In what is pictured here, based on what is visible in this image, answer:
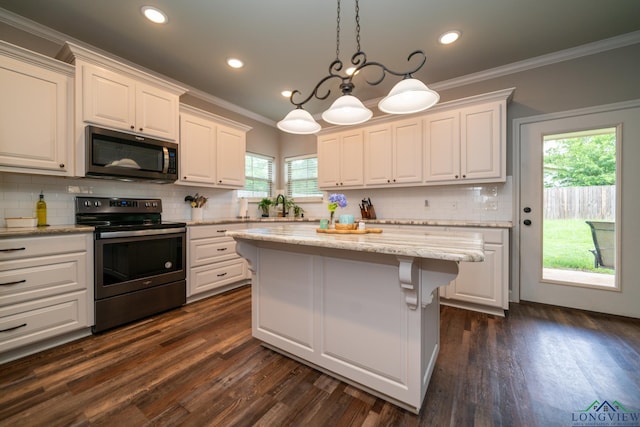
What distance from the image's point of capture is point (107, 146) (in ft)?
7.72

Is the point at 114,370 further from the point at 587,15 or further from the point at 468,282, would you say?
the point at 587,15

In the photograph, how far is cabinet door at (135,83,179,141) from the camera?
2.57 meters

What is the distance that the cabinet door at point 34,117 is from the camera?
1.93 m

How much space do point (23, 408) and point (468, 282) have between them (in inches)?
137

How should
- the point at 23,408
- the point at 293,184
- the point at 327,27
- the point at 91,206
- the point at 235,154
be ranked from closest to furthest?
the point at 23,408
the point at 327,27
the point at 91,206
the point at 235,154
the point at 293,184

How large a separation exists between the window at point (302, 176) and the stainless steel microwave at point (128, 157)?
2.29 meters

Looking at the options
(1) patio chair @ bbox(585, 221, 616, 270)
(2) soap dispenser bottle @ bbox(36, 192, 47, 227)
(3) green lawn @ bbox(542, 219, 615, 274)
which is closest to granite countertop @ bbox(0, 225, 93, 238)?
(2) soap dispenser bottle @ bbox(36, 192, 47, 227)

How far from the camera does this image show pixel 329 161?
3.92m

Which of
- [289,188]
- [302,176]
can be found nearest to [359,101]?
[302,176]

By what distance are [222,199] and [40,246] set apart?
85.1 inches

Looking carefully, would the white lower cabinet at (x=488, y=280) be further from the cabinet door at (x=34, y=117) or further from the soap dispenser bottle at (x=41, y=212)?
the soap dispenser bottle at (x=41, y=212)

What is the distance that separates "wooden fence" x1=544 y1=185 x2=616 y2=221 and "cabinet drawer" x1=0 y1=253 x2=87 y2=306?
4.56 metres

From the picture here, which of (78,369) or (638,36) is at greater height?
(638,36)

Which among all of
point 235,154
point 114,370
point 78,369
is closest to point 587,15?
point 235,154
